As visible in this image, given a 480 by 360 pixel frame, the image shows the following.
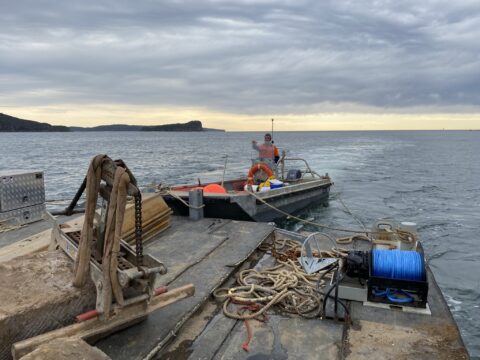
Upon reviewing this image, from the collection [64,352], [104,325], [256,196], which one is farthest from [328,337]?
[256,196]

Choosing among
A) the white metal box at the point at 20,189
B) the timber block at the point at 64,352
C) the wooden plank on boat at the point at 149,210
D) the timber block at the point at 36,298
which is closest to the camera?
the timber block at the point at 64,352

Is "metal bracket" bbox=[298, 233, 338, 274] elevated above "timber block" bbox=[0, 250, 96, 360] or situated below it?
below

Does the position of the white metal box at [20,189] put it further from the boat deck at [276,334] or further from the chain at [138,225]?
the chain at [138,225]

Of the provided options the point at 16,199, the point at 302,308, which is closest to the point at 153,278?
the point at 302,308

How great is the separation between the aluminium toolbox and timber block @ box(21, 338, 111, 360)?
248 inches

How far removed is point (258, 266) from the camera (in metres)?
6.88

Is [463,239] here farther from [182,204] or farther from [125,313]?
[125,313]

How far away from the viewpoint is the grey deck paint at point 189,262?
4.12 m

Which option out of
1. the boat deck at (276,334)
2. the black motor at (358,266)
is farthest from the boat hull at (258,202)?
the black motor at (358,266)

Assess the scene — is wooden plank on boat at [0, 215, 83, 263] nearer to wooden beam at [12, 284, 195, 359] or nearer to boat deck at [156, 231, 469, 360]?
wooden beam at [12, 284, 195, 359]

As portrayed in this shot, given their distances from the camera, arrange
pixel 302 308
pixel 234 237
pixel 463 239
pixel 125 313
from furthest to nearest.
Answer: pixel 463 239 < pixel 234 237 < pixel 302 308 < pixel 125 313

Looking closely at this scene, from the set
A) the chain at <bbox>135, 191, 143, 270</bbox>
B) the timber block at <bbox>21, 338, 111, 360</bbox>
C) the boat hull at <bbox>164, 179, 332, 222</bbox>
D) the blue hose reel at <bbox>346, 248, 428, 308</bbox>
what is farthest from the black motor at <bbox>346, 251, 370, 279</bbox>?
the boat hull at <bbox>164, 179, 332, 222</bbox>

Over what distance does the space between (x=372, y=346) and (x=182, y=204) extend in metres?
7.09

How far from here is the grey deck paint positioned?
4.12m
